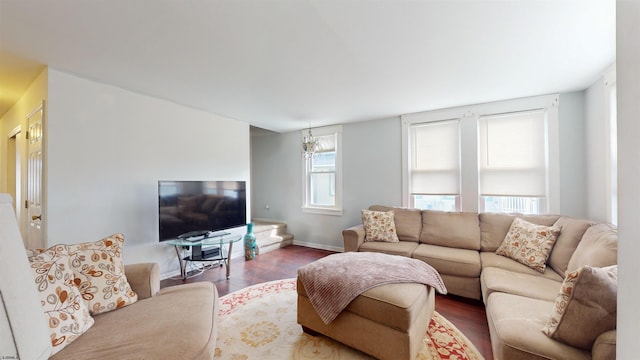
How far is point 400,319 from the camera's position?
5.18 ft

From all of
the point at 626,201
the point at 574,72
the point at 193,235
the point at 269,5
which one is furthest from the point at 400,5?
the point at 193,235

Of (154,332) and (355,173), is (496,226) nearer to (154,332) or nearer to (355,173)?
(355,173)

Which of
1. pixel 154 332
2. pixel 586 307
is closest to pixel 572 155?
pixel 586 307

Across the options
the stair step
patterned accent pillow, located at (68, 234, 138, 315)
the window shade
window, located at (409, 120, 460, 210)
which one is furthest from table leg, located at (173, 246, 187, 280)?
window, located at (409, 120, 460, 210)

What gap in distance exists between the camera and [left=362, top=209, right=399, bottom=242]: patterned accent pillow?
348 cm

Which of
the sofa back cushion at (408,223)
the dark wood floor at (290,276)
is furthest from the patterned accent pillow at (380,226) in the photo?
the dark wood floor at (290,276)

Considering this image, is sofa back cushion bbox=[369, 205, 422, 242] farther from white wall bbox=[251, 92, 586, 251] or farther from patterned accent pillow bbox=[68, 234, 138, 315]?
patterned accent pillow bbox=[68, 234, 138, 315]

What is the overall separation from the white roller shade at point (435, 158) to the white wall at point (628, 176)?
10.7 ft

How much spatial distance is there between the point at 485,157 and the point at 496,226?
1024 millimetres

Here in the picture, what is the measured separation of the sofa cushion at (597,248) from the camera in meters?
1.77

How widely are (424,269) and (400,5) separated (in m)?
2.03

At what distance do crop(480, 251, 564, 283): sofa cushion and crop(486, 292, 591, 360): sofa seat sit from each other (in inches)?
27.8

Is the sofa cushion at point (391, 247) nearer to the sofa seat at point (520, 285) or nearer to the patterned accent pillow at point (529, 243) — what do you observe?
the sofa seat at point (520, 285)

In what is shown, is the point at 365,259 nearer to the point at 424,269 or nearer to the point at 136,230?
the point at 424,269
